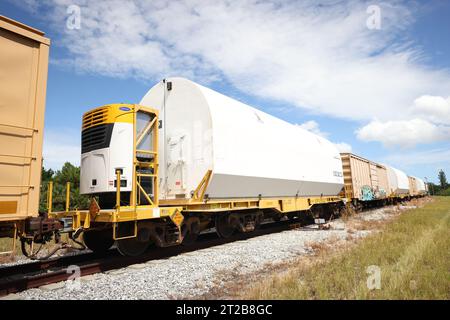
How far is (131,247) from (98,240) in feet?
3.74

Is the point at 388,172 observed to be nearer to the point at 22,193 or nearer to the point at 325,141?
the point at 325,141

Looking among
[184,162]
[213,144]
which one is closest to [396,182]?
[213,144]

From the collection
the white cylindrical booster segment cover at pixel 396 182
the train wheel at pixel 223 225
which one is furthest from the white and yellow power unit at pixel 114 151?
the white cylindrical booster segment cover at pixel 396 182

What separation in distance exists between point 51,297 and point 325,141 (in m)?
15.1

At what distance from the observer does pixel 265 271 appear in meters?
6.61

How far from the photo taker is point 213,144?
27.3ft

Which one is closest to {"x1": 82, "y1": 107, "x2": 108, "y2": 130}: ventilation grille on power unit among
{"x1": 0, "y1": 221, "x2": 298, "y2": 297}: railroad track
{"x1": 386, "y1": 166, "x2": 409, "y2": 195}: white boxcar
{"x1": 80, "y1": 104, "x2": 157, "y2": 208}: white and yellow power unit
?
{"x1": 80, "y1": 104, "x2": 157, "y2": 208}: white and yellow power unit

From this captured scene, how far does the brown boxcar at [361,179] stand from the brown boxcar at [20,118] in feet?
59.2

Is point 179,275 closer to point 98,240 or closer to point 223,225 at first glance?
point 98,240

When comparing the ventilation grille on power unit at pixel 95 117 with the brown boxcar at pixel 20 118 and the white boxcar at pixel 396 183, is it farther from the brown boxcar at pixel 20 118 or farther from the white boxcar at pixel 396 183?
the white boxcar at pixel 396 183

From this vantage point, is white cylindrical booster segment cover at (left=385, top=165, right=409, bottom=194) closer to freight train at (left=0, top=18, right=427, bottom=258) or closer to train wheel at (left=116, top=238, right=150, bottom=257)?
freight train at (left=0, top=18, right=427, bottom=258)
